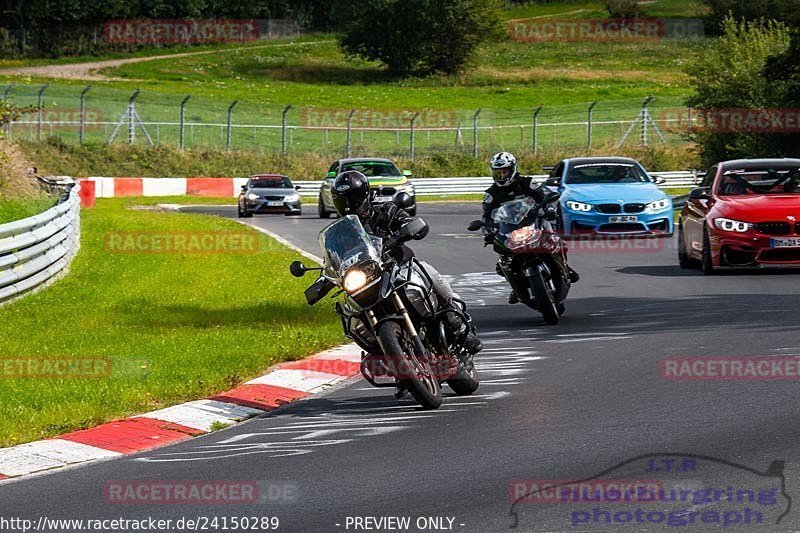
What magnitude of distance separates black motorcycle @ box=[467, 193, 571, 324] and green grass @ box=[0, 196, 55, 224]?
9588mm

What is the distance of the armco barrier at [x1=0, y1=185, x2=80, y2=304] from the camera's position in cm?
1675

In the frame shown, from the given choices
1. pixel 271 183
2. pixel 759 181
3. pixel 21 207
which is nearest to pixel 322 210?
pixel 271 183

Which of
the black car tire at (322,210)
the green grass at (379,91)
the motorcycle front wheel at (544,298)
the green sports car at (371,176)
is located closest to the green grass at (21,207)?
the motorcycle front wheel at (544,298)

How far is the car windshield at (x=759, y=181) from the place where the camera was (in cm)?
1998

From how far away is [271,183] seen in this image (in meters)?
39.3

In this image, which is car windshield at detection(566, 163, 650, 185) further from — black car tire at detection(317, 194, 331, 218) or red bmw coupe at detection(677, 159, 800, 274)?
black car tire at detection(317, 194, 331, 218)

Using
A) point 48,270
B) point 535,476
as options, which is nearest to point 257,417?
point 535,476

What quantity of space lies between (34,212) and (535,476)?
676 inches

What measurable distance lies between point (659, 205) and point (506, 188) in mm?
11153

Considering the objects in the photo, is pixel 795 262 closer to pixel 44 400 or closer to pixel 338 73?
pixel 44 400

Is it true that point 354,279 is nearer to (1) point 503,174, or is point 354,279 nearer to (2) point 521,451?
(2) point 521,451

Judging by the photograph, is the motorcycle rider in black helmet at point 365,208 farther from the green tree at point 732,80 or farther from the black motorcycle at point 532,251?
the green tree at point 732,80

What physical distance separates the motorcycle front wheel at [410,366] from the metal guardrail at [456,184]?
41.0 metres

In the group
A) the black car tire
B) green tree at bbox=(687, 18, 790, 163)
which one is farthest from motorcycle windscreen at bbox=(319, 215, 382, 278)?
green tree at bbox=(687, 18, 790, 163)
